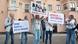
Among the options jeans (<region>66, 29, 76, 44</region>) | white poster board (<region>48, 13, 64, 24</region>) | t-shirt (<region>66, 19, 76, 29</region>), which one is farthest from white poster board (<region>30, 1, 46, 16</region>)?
jeans (<region>66, 29, 76, 44</region>)

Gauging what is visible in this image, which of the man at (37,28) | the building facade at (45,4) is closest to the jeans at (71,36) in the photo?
the man at (37,28)

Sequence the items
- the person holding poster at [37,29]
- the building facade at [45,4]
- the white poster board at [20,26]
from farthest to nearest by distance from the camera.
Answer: the building facade at [45,4]
the white poster board at [20,26]
the person holding poster at [37,29]

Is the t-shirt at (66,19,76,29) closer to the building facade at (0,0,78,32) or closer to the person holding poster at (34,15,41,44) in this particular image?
the person holding poster at (34,15,41,44)

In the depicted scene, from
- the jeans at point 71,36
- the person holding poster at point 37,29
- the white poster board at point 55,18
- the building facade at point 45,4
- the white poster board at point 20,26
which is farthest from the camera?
the building facade at point 45,4

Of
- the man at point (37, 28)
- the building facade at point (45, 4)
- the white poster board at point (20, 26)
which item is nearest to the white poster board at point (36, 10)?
the white poster board at point (20, 26)

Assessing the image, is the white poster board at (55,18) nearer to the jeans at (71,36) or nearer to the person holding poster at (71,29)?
the person holding poster at (71,29)

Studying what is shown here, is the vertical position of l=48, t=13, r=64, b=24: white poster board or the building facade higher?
the building facade

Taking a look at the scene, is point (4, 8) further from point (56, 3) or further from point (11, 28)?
point (11, 28)

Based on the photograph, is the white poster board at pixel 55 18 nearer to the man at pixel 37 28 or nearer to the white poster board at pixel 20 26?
the white poster board at pixel 20 26

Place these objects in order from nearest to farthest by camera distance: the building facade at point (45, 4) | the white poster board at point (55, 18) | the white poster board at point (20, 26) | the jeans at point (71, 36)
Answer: the jeans at point (71, 36), the white poster board at point (20, 26), the white poster board at point (55, 18), the building facade at point (45, 4)

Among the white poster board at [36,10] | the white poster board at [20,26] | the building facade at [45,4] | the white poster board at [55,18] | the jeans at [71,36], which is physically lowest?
the jeans at [71,36]

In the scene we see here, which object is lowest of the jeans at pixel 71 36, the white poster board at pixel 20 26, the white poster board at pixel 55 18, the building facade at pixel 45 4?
the jeans at pixel 71 36

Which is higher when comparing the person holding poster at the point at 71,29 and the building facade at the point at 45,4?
the building facade at the point at 45,4

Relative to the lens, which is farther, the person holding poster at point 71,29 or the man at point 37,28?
the person holding poster at point 71,29
